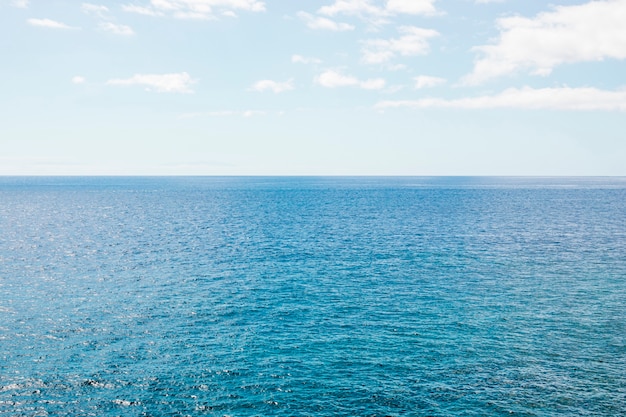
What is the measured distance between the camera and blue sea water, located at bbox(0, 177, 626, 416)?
40.0m

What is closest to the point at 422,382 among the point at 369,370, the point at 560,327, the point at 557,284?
the point at 369,370

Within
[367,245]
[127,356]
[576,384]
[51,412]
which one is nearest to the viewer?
[51,412]

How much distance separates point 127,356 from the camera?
4744 cm

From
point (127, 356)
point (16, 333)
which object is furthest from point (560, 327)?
point (16, 333)

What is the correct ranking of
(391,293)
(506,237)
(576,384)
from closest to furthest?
(576,384), (391,293), (506,237)

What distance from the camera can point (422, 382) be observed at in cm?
4275

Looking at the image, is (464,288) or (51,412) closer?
(51,412)

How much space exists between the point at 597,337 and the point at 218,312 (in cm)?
4480

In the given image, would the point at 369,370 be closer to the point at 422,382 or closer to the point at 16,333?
the point at 422,382

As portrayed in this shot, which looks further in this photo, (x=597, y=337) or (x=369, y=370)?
(x=597, y=337)

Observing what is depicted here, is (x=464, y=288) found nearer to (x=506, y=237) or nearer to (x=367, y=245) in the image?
(x=367, y=245)

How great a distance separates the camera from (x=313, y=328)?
181 feet

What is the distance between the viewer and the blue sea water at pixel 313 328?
4003cm

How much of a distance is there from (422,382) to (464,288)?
104 feet
